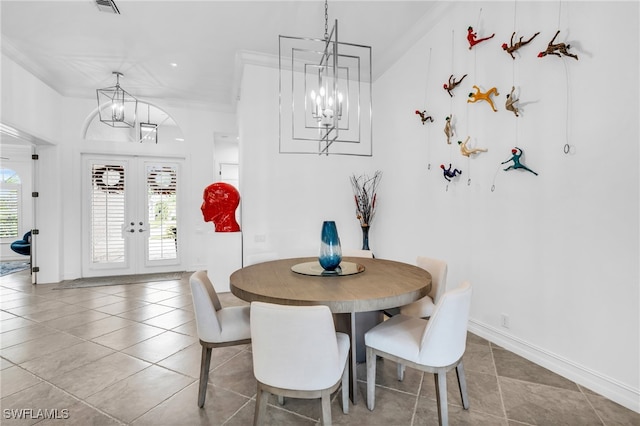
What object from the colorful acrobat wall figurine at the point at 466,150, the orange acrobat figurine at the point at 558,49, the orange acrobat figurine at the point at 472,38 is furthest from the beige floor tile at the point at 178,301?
the orange acrobat figurine at the point at 558,49

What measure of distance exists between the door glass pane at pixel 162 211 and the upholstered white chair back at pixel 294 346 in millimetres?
5271

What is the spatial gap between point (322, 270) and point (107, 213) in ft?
17.1

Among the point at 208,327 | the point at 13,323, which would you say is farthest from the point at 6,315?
the point at 208,327

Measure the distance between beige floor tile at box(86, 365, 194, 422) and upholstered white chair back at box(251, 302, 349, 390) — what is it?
1031 millimetres

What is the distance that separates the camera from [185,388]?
209cm

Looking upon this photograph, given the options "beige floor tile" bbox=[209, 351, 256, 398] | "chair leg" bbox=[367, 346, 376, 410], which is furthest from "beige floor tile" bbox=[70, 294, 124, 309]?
"chair leg" bbox=[367, 346, 376, 410]

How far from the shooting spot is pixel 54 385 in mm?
2131

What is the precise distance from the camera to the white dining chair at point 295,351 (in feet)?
4.31

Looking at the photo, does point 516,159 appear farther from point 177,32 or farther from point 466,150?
point 177,32

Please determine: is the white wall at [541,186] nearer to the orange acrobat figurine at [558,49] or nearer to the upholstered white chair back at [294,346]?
the orange acrobat figurine at [558,49]

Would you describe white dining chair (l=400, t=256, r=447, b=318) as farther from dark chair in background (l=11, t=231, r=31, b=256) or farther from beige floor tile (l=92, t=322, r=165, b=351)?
dark chair in background (l=11, t=231, r=31, b=256)

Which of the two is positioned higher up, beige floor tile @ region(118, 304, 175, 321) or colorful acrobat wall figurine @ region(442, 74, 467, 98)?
colorful acrobat wall figurine @ region(442, 74, 467, 98)

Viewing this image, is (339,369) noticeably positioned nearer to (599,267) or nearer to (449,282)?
(599,267)

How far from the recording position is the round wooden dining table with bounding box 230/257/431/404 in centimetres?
155
